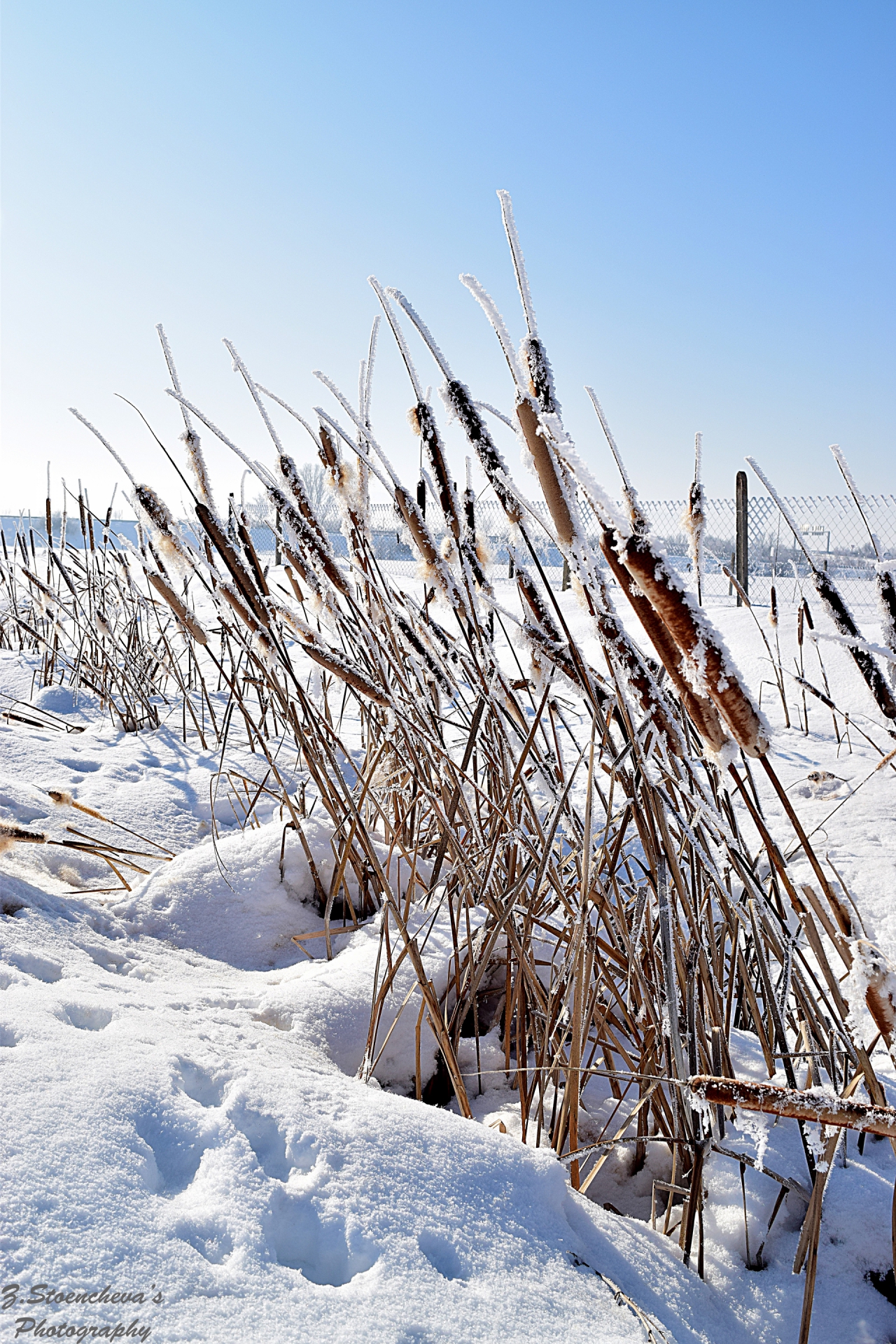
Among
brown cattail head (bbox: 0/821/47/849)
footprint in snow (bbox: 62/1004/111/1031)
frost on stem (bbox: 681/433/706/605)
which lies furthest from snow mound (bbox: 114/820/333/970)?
frost on stem (bbox: 681/433/706/605)

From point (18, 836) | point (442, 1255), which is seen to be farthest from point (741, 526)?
point (442, 1255)

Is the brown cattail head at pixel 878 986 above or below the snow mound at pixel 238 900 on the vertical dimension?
above

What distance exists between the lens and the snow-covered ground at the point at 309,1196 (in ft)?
1.60

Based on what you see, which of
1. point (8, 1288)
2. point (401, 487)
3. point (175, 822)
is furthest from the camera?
point (175, 822)

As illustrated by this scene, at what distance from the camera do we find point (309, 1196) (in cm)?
60

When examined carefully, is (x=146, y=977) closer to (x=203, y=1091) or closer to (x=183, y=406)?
(x=203, y=1091)

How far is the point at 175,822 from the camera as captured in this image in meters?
1.89

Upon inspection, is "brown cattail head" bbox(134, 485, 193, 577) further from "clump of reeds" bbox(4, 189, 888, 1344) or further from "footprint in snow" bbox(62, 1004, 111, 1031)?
"footprint in snow" bbox(62, 1004, 111, 1031)

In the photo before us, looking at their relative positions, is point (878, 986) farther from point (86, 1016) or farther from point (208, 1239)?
point (86, 1016)

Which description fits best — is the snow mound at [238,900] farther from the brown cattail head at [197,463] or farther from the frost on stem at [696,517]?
the frost on stem at [696,517]

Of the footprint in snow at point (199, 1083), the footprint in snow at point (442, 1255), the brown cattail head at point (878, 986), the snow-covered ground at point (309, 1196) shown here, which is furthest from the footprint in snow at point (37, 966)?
the brown cattail head at point (878, 986)

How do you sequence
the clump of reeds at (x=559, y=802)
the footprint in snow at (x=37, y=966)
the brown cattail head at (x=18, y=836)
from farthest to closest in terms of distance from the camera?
the brown cattail head at (x=18, y=836) → the footprint in snow at (x=37, y=966) → the clump of reeds at (x=559, y=802)

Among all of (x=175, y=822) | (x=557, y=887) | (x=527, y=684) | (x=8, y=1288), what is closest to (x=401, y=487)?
(x=527, y=684)

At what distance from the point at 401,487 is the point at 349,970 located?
0.70 m
